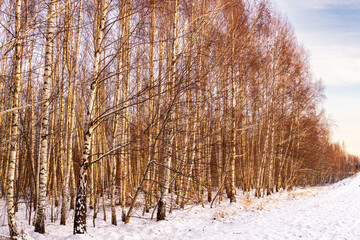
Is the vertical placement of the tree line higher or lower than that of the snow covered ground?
higher

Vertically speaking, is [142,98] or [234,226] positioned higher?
[142,98]

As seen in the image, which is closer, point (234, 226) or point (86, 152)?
point (86, 152)

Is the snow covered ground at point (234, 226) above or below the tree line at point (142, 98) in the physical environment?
below

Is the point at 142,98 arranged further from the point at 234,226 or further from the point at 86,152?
the point at 234,226

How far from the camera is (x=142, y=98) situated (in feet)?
22.3

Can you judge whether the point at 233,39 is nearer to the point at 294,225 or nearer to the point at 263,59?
the point at 263,59

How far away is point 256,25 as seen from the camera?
13.1m

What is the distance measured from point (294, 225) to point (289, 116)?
1230 centimetres

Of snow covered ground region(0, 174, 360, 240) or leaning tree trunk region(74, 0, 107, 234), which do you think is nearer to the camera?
leaning tree trunk region(74, 0, 107, 234)

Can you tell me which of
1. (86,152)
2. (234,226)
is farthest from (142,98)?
(234,226)

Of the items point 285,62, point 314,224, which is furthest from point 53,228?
point 285,62

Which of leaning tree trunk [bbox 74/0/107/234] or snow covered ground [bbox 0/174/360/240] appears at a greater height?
leaning tree trunk [bbox 74/0/107/234]

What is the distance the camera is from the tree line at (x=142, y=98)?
19.4ft

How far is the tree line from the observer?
5.90 metres
